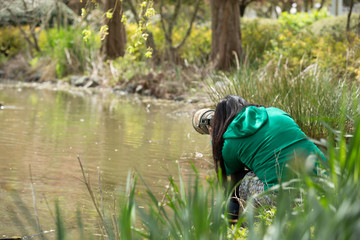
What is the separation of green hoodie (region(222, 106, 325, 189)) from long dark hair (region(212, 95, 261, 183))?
0.16 ft

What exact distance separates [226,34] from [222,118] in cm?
1241

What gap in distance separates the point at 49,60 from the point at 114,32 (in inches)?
152

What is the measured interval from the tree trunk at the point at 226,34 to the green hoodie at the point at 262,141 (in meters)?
12.1

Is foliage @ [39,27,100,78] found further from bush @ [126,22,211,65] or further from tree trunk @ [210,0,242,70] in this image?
tree trunk @ [210,0,242,70]

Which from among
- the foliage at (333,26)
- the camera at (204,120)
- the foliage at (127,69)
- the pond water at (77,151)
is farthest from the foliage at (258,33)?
the camera at (204,120)

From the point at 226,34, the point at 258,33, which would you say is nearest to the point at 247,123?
the point at 226,34

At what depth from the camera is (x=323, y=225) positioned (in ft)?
5.86

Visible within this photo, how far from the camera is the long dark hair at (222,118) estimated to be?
3.91 meters

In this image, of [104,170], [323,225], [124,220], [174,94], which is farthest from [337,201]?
[174,94]

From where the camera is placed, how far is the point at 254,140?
3.80 meters

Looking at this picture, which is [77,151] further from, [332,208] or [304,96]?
[332,208]

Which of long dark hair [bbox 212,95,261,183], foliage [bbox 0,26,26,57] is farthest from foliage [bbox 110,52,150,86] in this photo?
long dark hair [bbox 212,95,261,183]

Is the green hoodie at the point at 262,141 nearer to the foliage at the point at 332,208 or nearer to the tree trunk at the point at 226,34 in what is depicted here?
the foliage at the point at 332,208

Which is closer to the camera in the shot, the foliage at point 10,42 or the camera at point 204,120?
the camera at point 204,120
